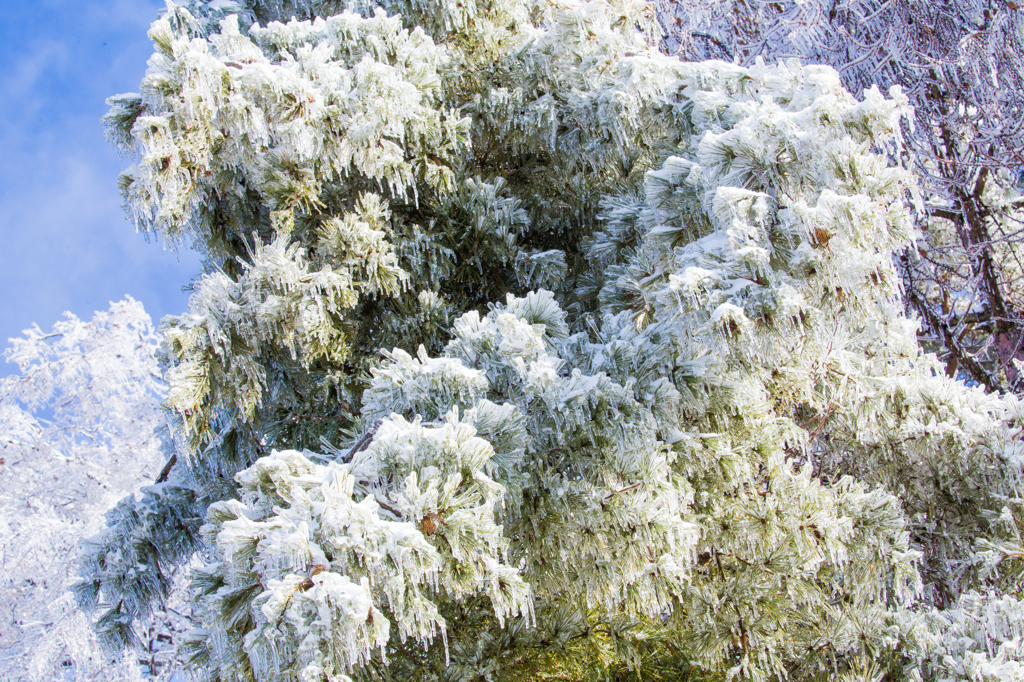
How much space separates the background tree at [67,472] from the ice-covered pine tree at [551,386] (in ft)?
15.6

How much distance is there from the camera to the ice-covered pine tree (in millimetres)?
1811

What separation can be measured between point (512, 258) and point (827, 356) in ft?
4.86

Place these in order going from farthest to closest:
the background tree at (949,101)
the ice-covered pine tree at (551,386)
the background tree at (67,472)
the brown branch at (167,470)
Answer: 1. the background tree at (67,472)
2. the background tree at (949,101)
3. the brown branch at (167,470)
4. the ice-covered pine tree at (551,386)

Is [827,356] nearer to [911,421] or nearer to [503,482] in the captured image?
[911,421]

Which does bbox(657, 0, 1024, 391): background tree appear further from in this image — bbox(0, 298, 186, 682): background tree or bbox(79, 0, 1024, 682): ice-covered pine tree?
Result: bbox(0, 298, 186, 682): background tree

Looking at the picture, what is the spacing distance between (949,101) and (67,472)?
962 centimetres

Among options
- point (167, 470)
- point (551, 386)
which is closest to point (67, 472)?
point (167, 470)

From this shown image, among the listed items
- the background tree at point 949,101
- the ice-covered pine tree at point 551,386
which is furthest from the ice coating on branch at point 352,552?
the background tree at point 949,101

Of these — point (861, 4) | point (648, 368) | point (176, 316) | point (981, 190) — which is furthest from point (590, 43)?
point (981, 190)

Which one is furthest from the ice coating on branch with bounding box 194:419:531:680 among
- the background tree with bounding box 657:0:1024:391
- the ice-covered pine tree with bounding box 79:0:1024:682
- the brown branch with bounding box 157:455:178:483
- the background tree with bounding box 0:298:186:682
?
the background tree with bounding box 0:298:186:682

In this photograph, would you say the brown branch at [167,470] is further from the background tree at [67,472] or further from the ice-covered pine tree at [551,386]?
the background tree at [67,472]

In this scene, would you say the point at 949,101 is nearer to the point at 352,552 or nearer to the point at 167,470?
the point at 352,552

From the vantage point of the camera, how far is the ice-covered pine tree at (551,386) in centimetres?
181

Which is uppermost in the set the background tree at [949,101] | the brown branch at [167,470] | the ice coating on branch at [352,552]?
the background tree at [949,101]
